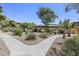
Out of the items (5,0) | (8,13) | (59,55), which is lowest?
(59,55)

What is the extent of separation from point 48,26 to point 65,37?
0.21 metres

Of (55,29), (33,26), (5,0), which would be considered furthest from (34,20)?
(5,0)

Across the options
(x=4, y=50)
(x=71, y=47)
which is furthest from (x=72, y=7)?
(x=4, y=50)

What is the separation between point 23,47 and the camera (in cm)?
201

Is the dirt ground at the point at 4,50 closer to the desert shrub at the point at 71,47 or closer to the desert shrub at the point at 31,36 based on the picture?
the desert shrub at the point at 31,36

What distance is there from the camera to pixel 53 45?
2035mm

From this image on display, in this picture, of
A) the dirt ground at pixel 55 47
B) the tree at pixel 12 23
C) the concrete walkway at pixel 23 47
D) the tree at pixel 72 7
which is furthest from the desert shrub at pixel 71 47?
the tree at pixel 12 23

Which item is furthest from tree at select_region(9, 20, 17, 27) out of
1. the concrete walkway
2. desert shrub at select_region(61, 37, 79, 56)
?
desert shrub at select_region(61, 37, 79, 56)

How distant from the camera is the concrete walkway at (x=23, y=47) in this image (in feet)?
6.57

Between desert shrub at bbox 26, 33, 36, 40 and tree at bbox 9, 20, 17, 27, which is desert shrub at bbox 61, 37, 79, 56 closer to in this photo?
desert shrub at bbox 26, 33, 36, 40

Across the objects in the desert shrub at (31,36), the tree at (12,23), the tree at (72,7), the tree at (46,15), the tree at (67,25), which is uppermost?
the tree at (72,7)

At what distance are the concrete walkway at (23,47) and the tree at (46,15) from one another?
0.18m

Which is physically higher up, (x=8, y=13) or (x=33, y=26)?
(x=8, y=13)

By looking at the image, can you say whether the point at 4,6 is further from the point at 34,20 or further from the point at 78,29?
the point at 78,29
